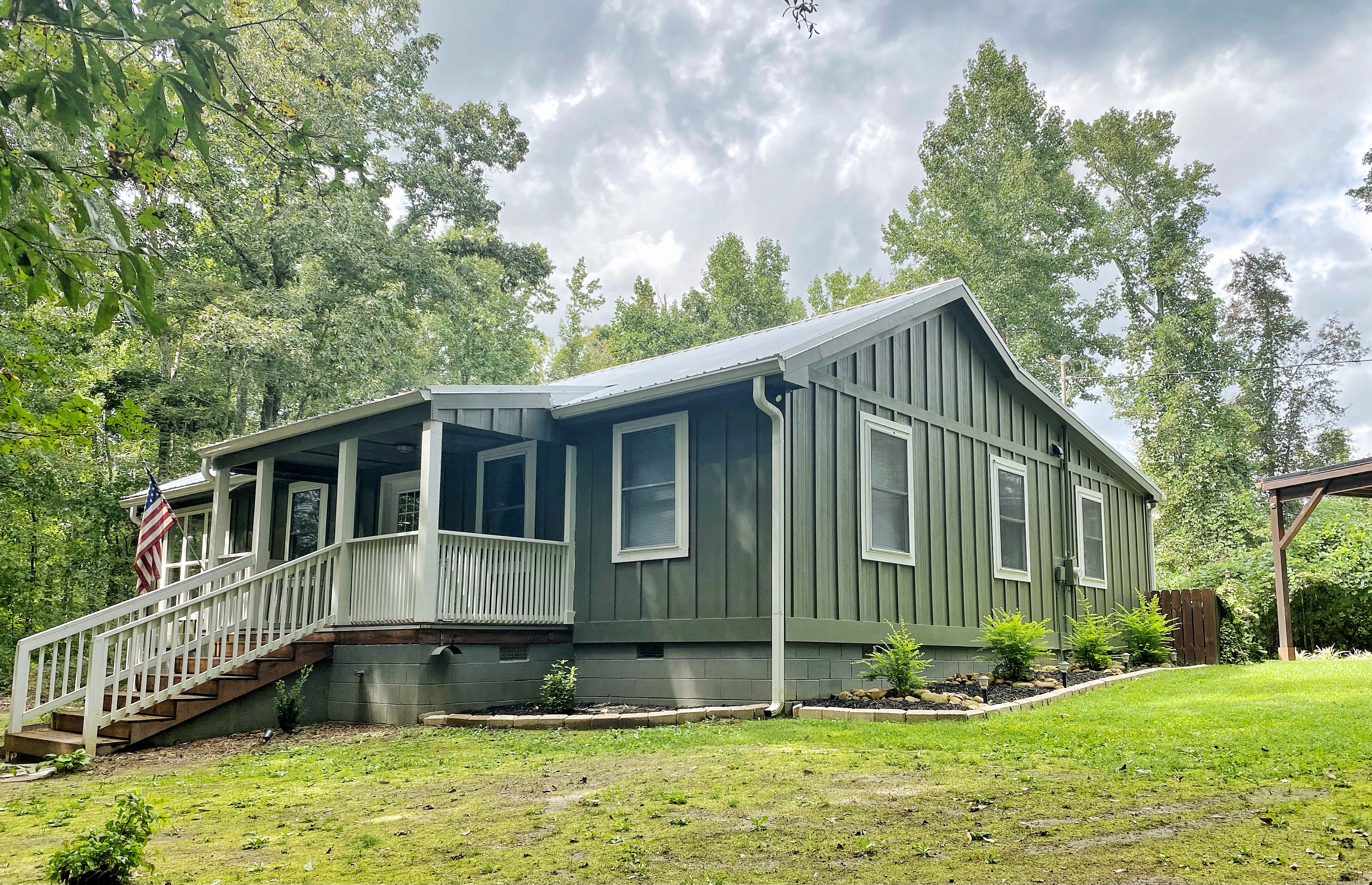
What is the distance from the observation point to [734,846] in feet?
13.3

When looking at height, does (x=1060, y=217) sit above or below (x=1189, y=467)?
above

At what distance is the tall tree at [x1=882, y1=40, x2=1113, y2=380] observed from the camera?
3169cm

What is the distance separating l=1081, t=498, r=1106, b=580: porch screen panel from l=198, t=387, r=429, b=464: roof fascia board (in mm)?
10114

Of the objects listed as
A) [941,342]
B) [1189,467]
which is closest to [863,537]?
[941,342]

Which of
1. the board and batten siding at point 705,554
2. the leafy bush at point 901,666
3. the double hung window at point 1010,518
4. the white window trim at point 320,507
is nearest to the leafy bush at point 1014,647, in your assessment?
the leafy bush at point 901,666

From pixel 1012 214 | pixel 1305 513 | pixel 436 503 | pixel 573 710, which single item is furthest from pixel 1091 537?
pixel 1012 214

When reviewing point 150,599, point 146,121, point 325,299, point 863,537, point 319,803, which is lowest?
point 319,803

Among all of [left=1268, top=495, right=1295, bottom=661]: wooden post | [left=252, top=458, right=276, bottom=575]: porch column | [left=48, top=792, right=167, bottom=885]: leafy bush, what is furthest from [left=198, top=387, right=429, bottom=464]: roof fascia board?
[left=1268, top=495, right=1295, bottom=661]: wooden post

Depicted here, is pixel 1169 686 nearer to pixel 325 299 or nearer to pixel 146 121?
pixel 146 121

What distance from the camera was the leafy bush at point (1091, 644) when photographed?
12.5m

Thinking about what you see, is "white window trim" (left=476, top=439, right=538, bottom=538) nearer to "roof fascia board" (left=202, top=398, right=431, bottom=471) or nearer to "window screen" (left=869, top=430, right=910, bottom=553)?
"roof fascia board" (left=202, top=398, right=431, bottom=471)

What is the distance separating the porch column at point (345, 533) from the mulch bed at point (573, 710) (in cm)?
195

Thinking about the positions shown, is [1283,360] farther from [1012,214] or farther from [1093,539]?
[1093,539]

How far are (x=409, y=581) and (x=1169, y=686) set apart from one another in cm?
788
